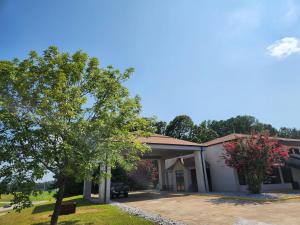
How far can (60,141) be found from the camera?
751cm

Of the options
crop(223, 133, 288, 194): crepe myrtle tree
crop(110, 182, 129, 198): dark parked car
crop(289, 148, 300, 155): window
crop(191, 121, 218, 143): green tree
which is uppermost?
crop(191, 121, 218, 143): green tree

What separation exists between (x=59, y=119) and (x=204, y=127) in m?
55.5

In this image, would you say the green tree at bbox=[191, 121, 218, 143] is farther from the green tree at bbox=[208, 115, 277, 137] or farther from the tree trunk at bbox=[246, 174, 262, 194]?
the tree trunk at bbox=[246, 174, 262, 194]

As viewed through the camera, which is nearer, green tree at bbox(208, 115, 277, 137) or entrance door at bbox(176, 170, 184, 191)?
entrance door at bbox(176, 170, 184, 191)

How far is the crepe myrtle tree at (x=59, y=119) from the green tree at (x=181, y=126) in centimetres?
4794

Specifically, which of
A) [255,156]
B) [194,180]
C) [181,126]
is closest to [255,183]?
[255,156]

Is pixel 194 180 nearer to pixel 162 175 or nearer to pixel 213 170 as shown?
pixel 213 170

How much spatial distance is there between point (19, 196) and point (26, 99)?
10.7 ft

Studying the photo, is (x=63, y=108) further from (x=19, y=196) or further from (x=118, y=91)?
(x=19, y=196)

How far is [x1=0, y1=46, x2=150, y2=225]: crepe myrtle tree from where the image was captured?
6699 mm

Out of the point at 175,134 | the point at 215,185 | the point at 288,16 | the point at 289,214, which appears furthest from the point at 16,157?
the point at 175,134

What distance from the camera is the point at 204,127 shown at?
59594 mm

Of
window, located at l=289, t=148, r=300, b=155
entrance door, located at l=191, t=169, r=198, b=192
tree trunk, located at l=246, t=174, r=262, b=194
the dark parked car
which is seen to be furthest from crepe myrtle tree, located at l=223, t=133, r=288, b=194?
window, located at l=289, t=148, r=300, b=155

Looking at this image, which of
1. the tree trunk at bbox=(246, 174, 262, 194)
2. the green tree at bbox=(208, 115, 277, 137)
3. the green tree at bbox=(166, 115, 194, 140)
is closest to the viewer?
the tree trunk at bbox=(246, 174, 262, 194)
